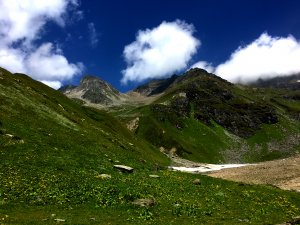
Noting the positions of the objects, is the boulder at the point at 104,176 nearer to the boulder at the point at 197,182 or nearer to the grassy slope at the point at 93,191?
the grassy slope at the point at 93,191

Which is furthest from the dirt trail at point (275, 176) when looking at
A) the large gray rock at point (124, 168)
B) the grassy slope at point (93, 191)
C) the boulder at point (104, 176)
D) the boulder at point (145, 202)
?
the boulder at point (145, 202)

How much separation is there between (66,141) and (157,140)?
147443 millimetres

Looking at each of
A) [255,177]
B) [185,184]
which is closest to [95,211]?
[185,184]

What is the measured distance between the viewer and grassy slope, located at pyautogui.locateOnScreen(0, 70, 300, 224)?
28.5 m

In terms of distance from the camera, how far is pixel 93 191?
111 ft

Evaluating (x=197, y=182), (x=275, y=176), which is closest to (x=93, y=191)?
(x=197, y=182)

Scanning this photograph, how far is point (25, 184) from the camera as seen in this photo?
106 ft

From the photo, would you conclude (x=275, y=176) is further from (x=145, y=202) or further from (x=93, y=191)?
(x=93, y=191)

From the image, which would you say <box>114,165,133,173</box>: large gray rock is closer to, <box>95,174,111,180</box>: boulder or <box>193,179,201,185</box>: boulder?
<box>95,174,111,180</box>: boulder

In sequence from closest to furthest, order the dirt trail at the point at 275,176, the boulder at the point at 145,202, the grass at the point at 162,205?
the grass at the point at 162,205
the boulder at the point at 145,202
the dirt trail at the point at 275,176

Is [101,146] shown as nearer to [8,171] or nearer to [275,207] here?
[8,171]

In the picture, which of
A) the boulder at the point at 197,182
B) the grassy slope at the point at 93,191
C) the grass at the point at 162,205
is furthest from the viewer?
the boulder at the point at 197,182

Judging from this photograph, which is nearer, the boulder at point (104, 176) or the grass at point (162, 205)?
the grass at point (162, 205)

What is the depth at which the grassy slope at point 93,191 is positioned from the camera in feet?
93.5
